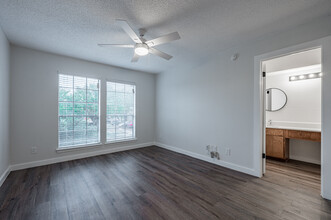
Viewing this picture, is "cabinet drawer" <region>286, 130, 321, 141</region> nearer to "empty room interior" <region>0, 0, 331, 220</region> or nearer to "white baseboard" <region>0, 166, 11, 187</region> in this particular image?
"empty room interior" <region>0, 0, 331, 220</region>

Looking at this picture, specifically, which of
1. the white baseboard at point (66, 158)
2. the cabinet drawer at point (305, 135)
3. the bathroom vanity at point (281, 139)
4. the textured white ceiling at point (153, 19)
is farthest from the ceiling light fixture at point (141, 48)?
the cabinet drawer at point (305, 135)

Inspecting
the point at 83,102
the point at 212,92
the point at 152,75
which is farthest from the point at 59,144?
the point at 212,92

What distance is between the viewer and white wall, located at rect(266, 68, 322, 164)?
11.3 feet

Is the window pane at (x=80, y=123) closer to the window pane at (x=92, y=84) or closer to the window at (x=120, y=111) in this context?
the window at (x=120, y=111)

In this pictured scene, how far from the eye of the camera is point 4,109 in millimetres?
2625

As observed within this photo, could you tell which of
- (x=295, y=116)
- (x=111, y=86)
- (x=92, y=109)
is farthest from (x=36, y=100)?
(x=295, y=116)

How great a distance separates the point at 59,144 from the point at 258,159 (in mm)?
4386

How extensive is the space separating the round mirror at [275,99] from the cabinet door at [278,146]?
3.17ft

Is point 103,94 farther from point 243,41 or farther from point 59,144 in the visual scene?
point 243,41

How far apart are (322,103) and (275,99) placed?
7.35ft

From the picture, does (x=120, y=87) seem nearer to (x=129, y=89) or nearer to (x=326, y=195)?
(x=129, y=89)

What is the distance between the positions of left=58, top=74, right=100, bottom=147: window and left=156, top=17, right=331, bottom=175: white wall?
2231 mm

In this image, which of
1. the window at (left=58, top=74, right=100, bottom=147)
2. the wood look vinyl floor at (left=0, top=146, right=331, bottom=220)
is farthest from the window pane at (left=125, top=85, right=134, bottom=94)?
the wood look vinyl floor at (left=0, top=146, right=331, bottom=220)

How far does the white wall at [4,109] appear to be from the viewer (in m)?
2.44
